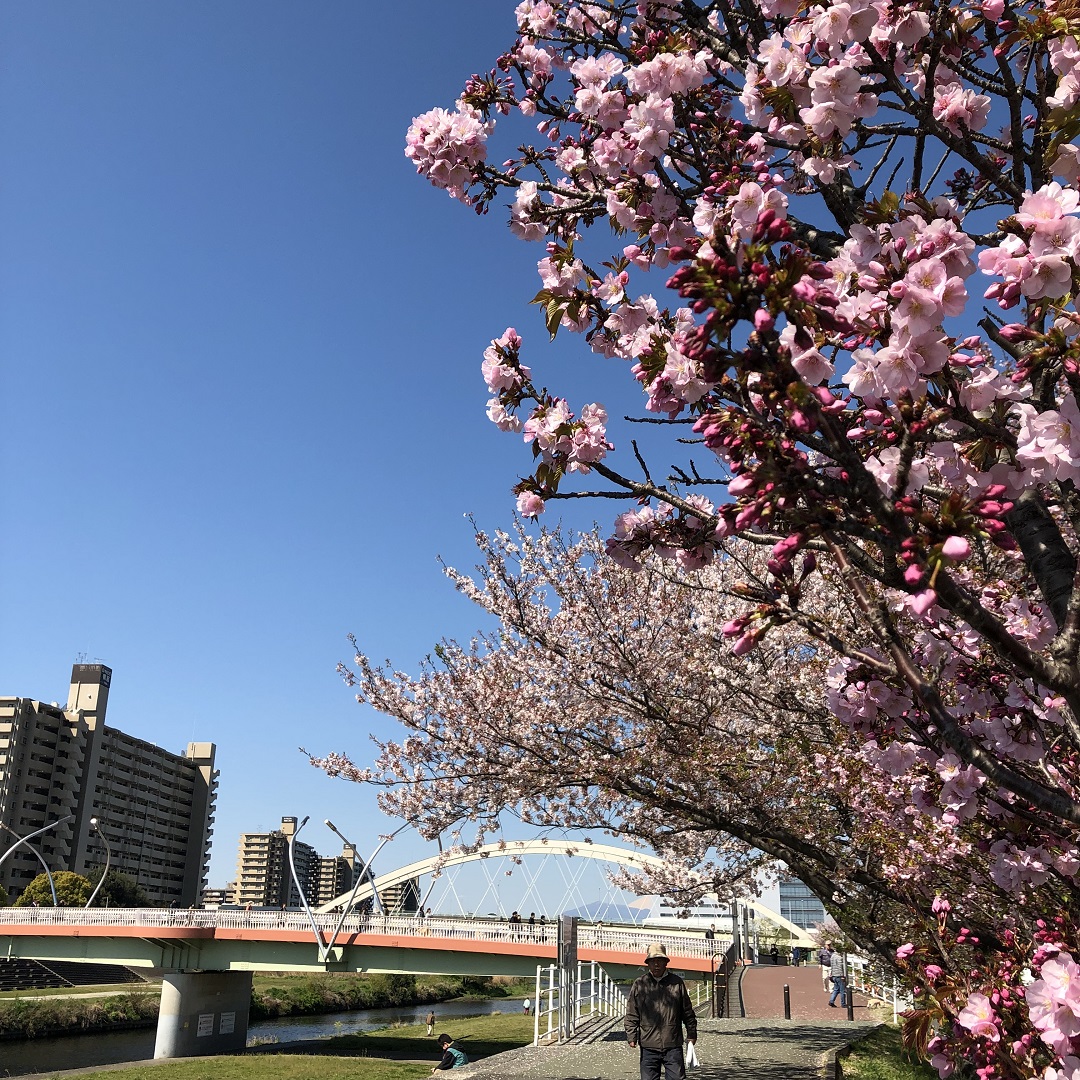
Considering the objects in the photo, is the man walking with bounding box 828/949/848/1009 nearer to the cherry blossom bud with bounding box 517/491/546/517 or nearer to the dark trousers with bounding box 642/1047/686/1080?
the dark trousers with bounding box 642/1047/686/1080

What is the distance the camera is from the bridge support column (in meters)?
36.7

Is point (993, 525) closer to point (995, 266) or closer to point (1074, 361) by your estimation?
point (1074, 361)

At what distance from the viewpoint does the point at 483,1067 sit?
11.2 m

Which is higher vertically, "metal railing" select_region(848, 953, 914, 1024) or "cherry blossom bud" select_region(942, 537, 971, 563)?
"cherry blossom bud" select_region(942, 537, 971, 563)

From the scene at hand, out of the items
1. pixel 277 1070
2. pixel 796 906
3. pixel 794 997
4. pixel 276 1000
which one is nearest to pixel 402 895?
pixel 276 1000

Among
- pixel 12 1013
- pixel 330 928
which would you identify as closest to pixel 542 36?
pixel 330 928

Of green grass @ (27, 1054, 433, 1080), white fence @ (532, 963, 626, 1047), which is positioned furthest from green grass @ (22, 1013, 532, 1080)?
white fence @ (532, 963, 626, 1047)

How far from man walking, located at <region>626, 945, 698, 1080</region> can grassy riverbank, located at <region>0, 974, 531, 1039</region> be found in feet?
132

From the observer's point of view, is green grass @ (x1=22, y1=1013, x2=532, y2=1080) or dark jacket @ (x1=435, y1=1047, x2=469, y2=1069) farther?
green grass @ (x1=22, y1=1013, x2=532, y2=1080)

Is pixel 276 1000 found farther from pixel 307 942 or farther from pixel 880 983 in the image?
pixel 880 983

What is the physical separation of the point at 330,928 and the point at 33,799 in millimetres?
77665

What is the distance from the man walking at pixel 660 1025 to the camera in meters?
8.20

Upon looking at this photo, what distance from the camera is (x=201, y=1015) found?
125ft

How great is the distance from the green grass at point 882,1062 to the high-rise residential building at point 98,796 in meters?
82.2
